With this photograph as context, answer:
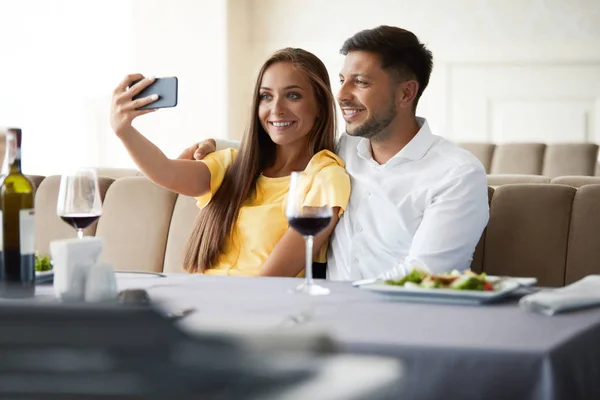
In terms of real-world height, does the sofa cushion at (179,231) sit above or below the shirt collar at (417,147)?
below

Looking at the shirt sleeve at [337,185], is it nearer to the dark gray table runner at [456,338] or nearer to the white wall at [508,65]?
the dark gray table runner at [456,338]

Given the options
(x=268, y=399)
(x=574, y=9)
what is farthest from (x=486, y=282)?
(x=574, y=9)

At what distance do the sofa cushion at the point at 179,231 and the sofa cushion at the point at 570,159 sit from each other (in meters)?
2.75

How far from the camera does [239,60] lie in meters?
6.02

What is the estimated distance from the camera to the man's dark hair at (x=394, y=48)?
2.17m

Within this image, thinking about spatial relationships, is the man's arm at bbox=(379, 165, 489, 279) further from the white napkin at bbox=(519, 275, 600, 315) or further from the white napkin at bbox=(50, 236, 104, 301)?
the white napkin at bbox=(50, 236, 104, 301)

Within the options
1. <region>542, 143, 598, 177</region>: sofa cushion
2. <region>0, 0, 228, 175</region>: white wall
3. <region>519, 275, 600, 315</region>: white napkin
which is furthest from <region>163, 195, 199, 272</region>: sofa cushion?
<region>0, 0, 228, 175</region>: white wall

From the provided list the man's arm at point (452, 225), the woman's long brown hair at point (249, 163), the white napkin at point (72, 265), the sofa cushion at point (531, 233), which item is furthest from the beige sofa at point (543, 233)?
the white napkin at point (72, 265)

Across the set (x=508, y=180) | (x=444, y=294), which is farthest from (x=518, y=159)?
(x=444, y=294)

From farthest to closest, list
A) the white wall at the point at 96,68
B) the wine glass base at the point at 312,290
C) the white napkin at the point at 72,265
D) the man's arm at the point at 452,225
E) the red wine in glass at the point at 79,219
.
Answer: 1. the white wall at the point at 96,68
2. the man's arm at the point at 452,225
3. the red wine in glass at the point at 79,219
4. the wine glass base at the point at 312,290
5. the white napkin at the point at 72,265

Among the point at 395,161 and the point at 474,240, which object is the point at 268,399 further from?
the point at 395,161

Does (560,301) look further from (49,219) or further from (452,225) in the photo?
(49,219)

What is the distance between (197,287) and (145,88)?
1.65 ft

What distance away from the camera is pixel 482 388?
3.36ft
